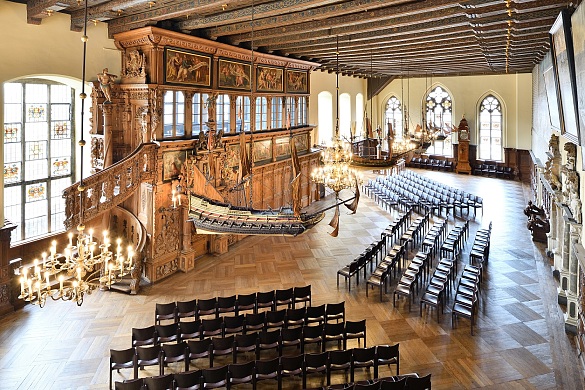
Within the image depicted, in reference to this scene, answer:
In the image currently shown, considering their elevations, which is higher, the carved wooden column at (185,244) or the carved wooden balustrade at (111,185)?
the carved wooden balustrade at (111,185)

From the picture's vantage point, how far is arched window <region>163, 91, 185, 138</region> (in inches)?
469

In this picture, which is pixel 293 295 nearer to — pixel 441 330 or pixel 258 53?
pixel 441 330

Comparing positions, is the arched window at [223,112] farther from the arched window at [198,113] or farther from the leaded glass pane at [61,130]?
the leaded glass pane at [61,130]

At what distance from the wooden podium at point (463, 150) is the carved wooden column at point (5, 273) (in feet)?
83.4

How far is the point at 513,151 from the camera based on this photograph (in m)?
26.2

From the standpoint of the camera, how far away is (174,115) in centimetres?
1207

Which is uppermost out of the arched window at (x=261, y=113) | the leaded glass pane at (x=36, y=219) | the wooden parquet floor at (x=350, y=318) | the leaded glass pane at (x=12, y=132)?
the arched window at (x=261, y=113)

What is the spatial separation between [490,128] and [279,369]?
82.4 ft

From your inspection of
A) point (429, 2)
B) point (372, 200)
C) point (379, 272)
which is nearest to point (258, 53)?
point (429, 2)

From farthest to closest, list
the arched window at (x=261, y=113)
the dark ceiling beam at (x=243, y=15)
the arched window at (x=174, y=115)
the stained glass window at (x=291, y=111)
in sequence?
the stained glass window at (x=291, y=111), the arched window at (x=261, y=113), the arched window at (x=174, y=115), the dark ceiling beam at (x=243, y=15)

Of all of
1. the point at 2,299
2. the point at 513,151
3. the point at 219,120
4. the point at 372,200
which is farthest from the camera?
the point at 513,151

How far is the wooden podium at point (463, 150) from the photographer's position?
27406 mm

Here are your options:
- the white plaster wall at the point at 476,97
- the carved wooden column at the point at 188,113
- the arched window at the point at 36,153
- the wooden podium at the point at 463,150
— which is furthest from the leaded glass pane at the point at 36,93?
the wooden podium at the point at 463,150

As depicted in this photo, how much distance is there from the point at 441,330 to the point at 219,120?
909 centimetres
